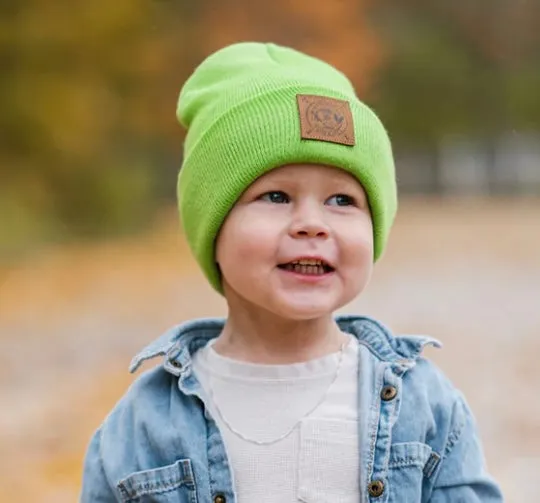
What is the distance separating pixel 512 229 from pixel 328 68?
17.4ft

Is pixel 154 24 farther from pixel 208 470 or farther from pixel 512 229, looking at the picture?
pixel 208 470

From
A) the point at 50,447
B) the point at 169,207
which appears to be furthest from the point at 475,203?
the point at 50,447

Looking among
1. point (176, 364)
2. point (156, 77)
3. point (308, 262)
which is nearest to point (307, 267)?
point (308, 262)

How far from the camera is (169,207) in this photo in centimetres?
628

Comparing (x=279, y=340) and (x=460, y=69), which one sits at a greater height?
(x=460, y=69)

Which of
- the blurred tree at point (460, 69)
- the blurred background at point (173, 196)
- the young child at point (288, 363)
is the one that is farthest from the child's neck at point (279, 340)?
the blurred tree at point (460, 69)

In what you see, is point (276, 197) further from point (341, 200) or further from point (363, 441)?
point (363, 441)

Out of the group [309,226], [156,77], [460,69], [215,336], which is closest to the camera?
[309,226]

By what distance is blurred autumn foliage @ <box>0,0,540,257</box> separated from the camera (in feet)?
18.4

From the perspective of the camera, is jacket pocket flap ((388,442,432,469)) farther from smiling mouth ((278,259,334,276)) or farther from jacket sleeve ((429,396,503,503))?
smiling mouth ((278,259,334,276))

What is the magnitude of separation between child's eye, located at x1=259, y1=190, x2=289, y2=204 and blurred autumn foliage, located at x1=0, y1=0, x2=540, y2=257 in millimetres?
4194

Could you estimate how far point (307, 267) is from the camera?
1.18 meters

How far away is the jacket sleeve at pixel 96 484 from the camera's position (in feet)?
4.12

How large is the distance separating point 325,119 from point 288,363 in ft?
0.98
